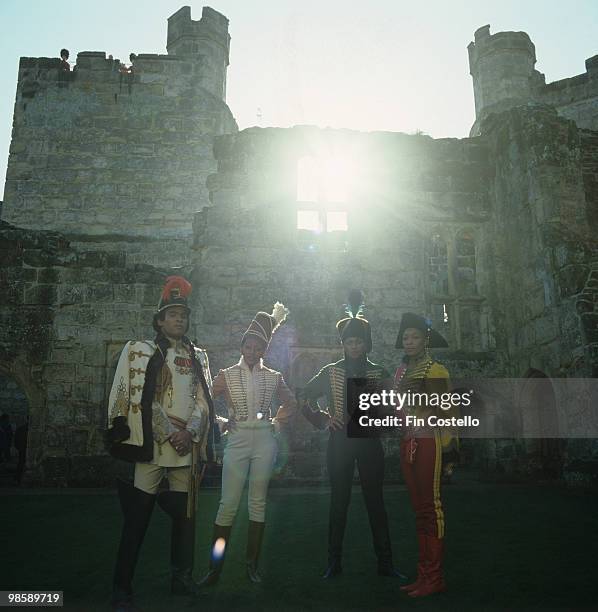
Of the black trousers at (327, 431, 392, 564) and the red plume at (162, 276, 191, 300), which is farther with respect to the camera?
the red plume at (162, 276, 191, 300)

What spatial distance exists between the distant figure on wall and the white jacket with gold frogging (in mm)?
15320

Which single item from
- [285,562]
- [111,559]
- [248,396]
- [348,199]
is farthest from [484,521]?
[348,199]

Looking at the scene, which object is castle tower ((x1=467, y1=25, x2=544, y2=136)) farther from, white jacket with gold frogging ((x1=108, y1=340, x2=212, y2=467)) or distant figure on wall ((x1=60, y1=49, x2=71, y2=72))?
white jacket with gold frogging ((x1=108, y1=340, x2=212, y2=467))

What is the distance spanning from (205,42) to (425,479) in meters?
16.8

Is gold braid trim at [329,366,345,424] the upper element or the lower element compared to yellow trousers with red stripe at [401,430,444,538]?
upper

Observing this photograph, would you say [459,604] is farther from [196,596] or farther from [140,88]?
[140,88]

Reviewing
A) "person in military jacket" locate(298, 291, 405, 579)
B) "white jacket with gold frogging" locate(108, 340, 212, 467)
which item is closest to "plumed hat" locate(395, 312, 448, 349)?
"person in military jacket" locate(298, 291, 405, 579)

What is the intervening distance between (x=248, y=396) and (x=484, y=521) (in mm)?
3128

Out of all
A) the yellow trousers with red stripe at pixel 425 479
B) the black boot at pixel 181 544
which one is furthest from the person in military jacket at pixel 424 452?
the black boot at pixel 181 544

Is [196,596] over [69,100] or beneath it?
beneath

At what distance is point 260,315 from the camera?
4.26 metres

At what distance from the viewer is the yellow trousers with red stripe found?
11.2 feet

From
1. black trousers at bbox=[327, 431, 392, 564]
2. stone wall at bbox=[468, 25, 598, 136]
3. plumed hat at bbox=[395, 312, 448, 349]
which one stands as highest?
stone wall at bbox=[468, 25, 598, 136]

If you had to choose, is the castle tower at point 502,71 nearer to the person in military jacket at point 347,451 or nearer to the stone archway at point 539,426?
the stone archway at point 539,426
